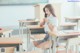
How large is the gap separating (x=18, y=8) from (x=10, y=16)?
0.52m

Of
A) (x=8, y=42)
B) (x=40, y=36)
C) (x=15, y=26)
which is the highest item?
(x=8, y=42)

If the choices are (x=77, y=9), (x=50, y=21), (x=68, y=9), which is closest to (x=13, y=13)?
(x=68, y=9)

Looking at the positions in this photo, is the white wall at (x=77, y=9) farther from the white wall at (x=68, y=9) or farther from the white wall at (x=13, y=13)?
the white wall at (x=13, y=13)

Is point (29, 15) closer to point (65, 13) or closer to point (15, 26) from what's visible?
point (15, 26)

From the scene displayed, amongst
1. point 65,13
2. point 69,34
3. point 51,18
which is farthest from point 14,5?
point 69,34

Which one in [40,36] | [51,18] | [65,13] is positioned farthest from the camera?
[65,13]

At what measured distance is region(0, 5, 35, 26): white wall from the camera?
8836 mm

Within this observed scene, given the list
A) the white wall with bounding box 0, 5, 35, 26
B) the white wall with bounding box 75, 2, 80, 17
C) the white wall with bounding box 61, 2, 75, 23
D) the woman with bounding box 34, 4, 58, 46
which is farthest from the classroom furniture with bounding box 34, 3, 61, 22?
the white wall with bounding box 75, 2, 80, 17

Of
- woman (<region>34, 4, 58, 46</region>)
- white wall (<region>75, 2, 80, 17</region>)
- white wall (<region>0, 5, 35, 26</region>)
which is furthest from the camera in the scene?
white wall (<region>75, 2, 80, 17</region>)

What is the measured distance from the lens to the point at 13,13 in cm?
894

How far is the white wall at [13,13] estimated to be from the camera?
8.84 meters

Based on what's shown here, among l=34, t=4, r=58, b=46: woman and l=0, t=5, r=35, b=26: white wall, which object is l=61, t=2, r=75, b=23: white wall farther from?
l=34, t=4, r=58, b=46: woman

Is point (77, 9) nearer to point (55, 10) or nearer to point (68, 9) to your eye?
→ point (68, 9)

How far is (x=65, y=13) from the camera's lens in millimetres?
9375
